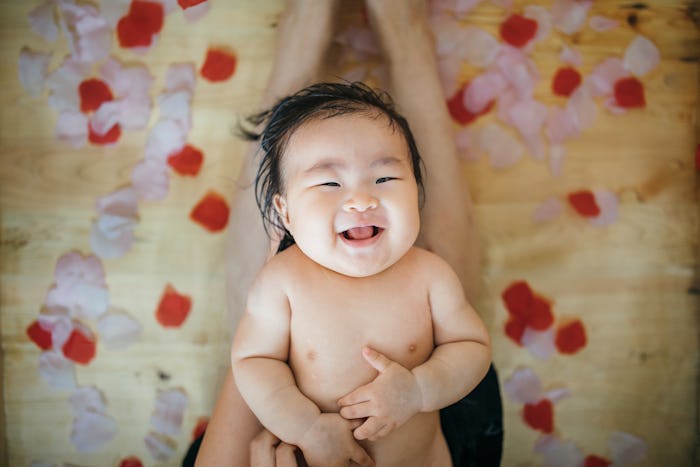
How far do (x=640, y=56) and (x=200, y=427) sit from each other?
4.86ft

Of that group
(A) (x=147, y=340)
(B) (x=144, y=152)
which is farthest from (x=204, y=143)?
(A) (x=147, y=340)

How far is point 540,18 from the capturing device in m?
1.38

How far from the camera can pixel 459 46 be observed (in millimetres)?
1371

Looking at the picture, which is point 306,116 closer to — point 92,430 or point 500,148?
point 500,148

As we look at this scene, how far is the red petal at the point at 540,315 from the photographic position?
1.38 meters

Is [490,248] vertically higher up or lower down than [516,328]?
higher up

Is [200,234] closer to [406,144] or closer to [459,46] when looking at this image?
[406,144]

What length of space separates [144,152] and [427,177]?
0.70m

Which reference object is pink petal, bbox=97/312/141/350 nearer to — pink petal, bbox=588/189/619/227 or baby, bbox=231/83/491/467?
baby, bbox=231/83/491/467

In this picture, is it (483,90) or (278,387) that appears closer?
(278,387)

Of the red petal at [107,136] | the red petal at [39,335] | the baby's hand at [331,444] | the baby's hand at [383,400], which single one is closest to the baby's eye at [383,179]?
the baby's hand at [383,400]

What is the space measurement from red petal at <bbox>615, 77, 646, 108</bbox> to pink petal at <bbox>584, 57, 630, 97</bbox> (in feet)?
0.05

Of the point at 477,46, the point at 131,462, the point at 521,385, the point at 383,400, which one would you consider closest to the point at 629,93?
the point at 477,46

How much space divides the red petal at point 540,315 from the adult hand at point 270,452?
0.73 m
